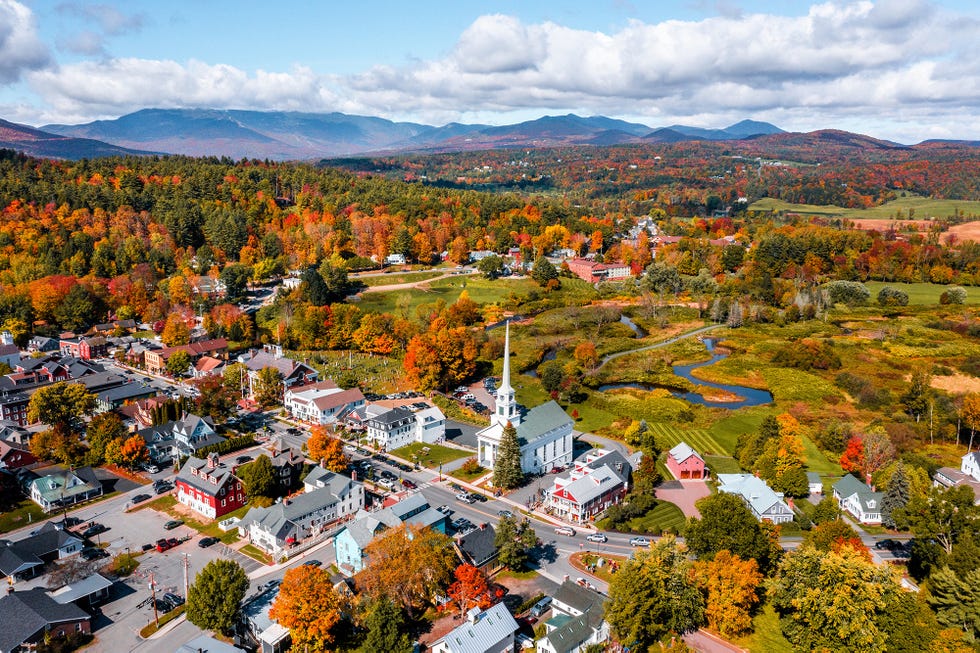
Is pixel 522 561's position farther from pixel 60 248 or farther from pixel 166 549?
pixel 60 248

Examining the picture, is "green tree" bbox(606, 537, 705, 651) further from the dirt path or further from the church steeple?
the dirt path

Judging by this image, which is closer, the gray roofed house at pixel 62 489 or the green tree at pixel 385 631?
the green tree at pixel 385 631

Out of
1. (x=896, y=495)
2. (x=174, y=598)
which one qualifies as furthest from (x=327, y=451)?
(x=896, y=495)

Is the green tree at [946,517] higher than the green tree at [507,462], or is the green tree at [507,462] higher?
the green tree at [946,517]

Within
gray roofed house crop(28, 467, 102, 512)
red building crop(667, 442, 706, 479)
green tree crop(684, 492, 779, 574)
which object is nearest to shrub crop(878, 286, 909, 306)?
red building crop(667, 442, 706, 479)

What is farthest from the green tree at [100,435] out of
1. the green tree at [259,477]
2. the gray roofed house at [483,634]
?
the gray roofed house at [483,634]

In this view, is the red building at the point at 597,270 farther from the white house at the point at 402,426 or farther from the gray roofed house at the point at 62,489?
the gray roofed house at the point at 62,489
